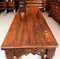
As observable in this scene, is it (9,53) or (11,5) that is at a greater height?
(9,53)

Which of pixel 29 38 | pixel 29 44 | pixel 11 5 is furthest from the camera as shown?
pixel 11 5

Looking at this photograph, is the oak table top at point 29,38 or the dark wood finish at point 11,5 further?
the dark wood finish at point 11,5

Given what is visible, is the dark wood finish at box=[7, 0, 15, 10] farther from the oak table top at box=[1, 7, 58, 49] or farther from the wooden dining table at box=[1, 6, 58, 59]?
the wooden dining table at box=[1, 6, 58, 59]

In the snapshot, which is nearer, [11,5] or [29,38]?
[29,38]

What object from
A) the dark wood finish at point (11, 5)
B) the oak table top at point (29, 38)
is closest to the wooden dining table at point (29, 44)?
the oak table top at point (29, 38)

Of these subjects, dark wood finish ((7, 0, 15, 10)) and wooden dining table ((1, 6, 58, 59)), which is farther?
dark wood finish ((7, 0, 15, 10))

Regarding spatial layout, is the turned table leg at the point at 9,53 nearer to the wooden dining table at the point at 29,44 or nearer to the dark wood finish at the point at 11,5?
the wooden dining table at the point at 29,44

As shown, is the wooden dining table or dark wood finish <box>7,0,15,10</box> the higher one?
the wooden dining table

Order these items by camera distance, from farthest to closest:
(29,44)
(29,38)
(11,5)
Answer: (11,5)
(29,38)
(29,44)

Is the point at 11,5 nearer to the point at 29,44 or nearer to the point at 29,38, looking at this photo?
the point at 29,38

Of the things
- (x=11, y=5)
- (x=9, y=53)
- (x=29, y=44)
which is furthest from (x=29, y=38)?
(x=11, y=5)

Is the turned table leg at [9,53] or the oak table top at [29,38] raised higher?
the oak table top at [29,38]

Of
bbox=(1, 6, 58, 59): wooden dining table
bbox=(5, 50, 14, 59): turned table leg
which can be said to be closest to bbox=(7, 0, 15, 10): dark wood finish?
bbox=(1, 6, 58, 59): wooden dining table

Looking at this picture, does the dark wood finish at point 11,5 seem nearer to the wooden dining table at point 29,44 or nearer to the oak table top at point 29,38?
the oak table top at point 29,38
